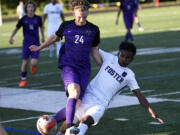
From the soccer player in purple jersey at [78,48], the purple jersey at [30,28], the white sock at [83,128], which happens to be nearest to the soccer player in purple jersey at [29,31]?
the purple jersey at [30,28]

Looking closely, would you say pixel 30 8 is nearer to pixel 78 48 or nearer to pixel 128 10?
pixel 78 48

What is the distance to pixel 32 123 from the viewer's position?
361 inches

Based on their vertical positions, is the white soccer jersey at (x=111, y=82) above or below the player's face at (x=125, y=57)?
below

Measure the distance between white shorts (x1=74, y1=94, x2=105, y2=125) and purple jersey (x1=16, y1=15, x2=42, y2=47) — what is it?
717 centimetres

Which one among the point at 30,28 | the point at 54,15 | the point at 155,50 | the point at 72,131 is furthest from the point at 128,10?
the point at 72,131

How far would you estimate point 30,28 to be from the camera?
576 inches

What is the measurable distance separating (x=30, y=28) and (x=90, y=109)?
7565 millimetres

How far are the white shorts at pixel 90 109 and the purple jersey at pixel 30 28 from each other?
7.17m

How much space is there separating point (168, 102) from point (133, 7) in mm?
14110

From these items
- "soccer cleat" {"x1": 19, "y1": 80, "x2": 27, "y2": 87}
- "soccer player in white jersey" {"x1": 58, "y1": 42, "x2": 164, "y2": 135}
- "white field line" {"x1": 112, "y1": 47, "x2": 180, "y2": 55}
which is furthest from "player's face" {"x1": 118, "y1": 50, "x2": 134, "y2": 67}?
"white field line" {"x1": 112, "y1": 47, "x2": 180, "y2": 55}

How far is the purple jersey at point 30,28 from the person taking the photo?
1452cm

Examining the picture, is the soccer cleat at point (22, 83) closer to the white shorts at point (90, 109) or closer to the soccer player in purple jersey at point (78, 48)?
the soccer player in purple jersey at point (78, 48)

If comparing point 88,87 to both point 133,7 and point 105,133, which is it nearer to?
point 105,133

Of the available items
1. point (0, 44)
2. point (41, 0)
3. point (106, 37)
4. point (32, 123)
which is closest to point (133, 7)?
point (106, 37)
